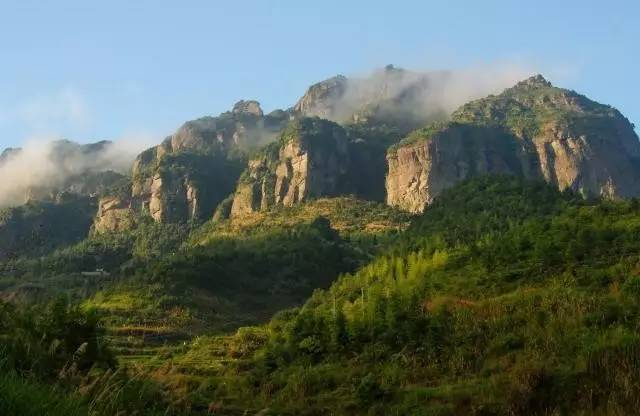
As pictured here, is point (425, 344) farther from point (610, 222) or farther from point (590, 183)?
point (590, 183)

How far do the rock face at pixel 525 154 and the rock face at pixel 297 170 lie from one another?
525 inches

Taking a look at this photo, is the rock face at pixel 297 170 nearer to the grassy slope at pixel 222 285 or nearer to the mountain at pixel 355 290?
the mountain at pixel 355 290

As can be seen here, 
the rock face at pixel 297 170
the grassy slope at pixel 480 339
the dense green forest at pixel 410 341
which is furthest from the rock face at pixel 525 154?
the grassy slope at pixel 480 339

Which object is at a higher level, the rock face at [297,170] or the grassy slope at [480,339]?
the rock face at [297,170]

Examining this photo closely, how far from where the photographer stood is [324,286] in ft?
253

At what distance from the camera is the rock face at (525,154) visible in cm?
14212

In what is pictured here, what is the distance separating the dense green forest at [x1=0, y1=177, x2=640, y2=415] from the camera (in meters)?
8.95

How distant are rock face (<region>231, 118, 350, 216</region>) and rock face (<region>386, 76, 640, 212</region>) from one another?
13.3 metres

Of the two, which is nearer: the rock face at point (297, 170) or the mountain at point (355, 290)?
the mountain at point (355, 290)

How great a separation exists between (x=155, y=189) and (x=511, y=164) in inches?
3433

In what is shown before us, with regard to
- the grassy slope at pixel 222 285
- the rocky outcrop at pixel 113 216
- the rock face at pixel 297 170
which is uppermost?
the rock face at pixel 297 170

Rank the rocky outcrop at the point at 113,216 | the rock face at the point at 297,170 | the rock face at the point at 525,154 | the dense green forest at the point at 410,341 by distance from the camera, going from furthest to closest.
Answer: the rocky outcrop at the point at 113,216 < the rock face at the point at 297,170 < the rock face at the point at 525,154 < the dense green forest at the point at 410,341

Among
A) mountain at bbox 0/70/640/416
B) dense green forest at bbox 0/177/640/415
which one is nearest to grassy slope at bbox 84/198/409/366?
mountain at bbox 0/70/640/416

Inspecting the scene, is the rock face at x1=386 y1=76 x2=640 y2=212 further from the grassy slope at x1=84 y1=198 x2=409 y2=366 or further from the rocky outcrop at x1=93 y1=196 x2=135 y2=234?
the rocky outcrop at x1=93 y1=196 x2=135 y2=234
